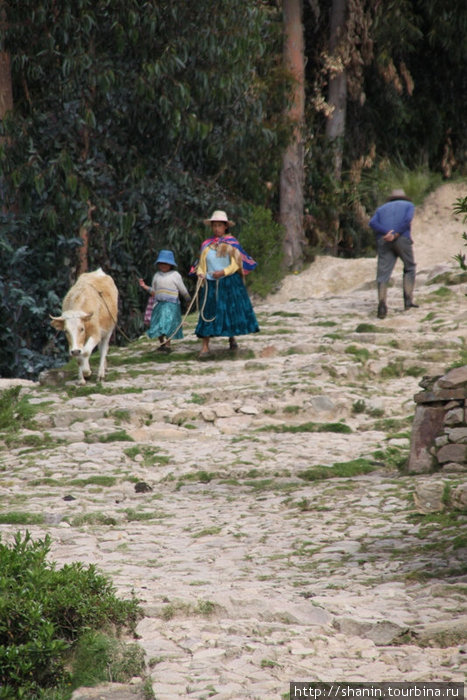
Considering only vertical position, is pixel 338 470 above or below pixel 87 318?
below

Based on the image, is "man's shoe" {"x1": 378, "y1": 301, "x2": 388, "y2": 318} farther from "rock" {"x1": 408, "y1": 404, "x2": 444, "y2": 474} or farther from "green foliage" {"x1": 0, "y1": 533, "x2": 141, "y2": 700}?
"green foliage" {"x1": 0, "y1": 533, "x2": 141, "y2": 700}

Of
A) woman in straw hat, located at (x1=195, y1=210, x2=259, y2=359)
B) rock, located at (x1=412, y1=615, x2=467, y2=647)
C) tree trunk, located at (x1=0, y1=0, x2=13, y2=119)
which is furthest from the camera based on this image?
tree trunk, located at (x1=0, y1=0, x2=13, y2=119)

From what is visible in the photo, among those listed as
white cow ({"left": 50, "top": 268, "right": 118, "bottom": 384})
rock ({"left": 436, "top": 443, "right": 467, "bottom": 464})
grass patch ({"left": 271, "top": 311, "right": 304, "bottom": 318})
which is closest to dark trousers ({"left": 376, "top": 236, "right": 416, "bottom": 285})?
grass patch ({"left": 271, "top": 311, "right": 304, "bottom": 318})

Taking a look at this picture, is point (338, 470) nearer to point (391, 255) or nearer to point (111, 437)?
point (111, 437)

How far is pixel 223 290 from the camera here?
41.7 ft

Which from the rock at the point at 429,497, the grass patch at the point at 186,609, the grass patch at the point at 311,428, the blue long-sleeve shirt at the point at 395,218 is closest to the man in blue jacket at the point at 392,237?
the blue long-sleeve shirt at the point at 395,218

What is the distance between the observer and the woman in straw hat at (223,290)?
497 inches

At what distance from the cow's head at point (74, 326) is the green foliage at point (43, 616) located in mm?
6903

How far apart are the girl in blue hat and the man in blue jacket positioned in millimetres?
3289

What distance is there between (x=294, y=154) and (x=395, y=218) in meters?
6.46

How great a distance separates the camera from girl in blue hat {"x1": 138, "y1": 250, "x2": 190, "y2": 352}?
43.3 feet

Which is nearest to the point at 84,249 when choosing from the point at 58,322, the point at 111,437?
the point at 58,322

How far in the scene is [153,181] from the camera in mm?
17344

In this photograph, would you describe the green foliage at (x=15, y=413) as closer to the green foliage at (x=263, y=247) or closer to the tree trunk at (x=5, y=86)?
the tree trunk at (x=5, y=86)
